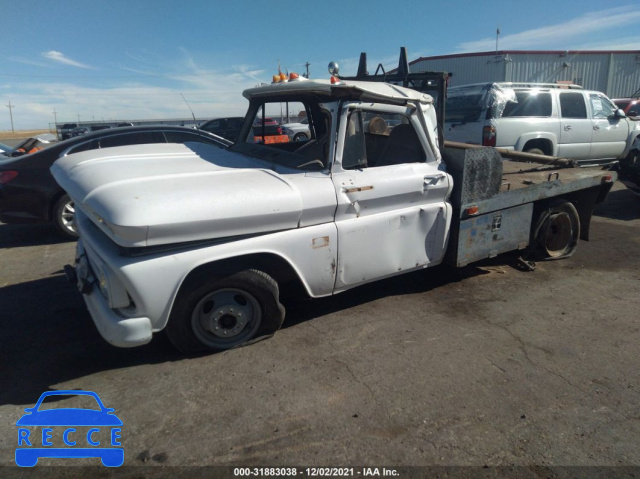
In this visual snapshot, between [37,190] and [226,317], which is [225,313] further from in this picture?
[37,190]

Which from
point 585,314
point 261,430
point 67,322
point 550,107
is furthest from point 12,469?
point 550,107

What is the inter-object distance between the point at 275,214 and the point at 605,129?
928cm

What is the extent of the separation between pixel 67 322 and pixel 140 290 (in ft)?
5.39

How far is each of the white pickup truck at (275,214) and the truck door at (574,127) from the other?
4723mm

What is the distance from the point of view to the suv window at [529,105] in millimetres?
8391

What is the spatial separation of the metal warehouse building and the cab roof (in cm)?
2098

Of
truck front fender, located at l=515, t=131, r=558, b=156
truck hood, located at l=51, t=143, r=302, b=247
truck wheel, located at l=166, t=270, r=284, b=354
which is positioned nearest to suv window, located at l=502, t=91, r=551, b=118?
truck front fender, located at l=515, t=131, r=558, b=156

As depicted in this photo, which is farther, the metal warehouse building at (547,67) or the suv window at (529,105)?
the metal warehouse building at (547,67)

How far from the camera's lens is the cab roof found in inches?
143

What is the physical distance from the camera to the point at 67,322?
4012mm

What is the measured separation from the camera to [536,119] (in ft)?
28.2

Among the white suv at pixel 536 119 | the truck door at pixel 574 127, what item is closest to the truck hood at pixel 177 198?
the white suv at pixel 536 119

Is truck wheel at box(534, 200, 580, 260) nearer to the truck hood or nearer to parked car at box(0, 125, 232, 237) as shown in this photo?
the truck hood

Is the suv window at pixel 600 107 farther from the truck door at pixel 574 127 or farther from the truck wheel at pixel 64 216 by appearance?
the truck wheel at pixel 64 216
